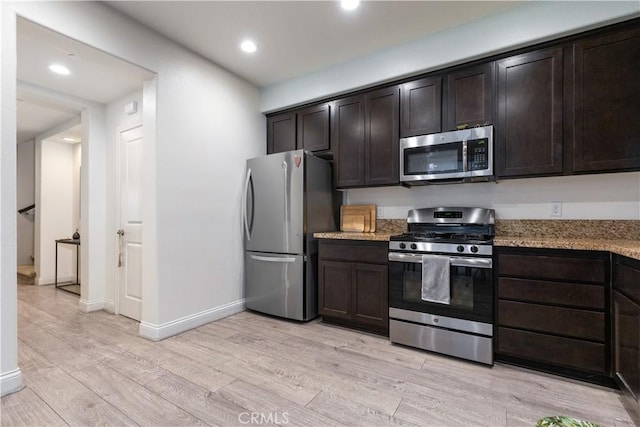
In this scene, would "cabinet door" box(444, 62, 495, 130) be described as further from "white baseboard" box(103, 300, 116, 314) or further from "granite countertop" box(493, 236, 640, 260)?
"white baseboard" box(103, 300, 116, 314)

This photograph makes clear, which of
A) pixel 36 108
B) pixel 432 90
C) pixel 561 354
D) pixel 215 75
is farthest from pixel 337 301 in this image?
pixel 36 108

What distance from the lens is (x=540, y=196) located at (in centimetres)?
256

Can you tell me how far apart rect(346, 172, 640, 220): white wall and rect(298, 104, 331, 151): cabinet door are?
0.96m

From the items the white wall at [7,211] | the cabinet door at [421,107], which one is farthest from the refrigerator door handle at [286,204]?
the white wall at [7,211]

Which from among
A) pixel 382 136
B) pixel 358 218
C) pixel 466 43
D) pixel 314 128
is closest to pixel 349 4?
pixel 466 43

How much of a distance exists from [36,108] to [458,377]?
213 inches

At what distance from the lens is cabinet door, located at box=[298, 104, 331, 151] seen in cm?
336

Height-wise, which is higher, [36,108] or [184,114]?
[36,108]

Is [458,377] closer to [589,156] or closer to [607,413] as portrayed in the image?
[607,413]

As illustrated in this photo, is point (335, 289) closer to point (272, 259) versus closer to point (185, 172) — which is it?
point (272, 259)

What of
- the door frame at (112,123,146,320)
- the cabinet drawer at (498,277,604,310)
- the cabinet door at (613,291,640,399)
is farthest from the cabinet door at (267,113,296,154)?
the cabinet door at (613,291,640,399)

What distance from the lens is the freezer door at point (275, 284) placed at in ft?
10.1

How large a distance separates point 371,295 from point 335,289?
1.26 ft

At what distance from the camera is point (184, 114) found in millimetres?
2908
